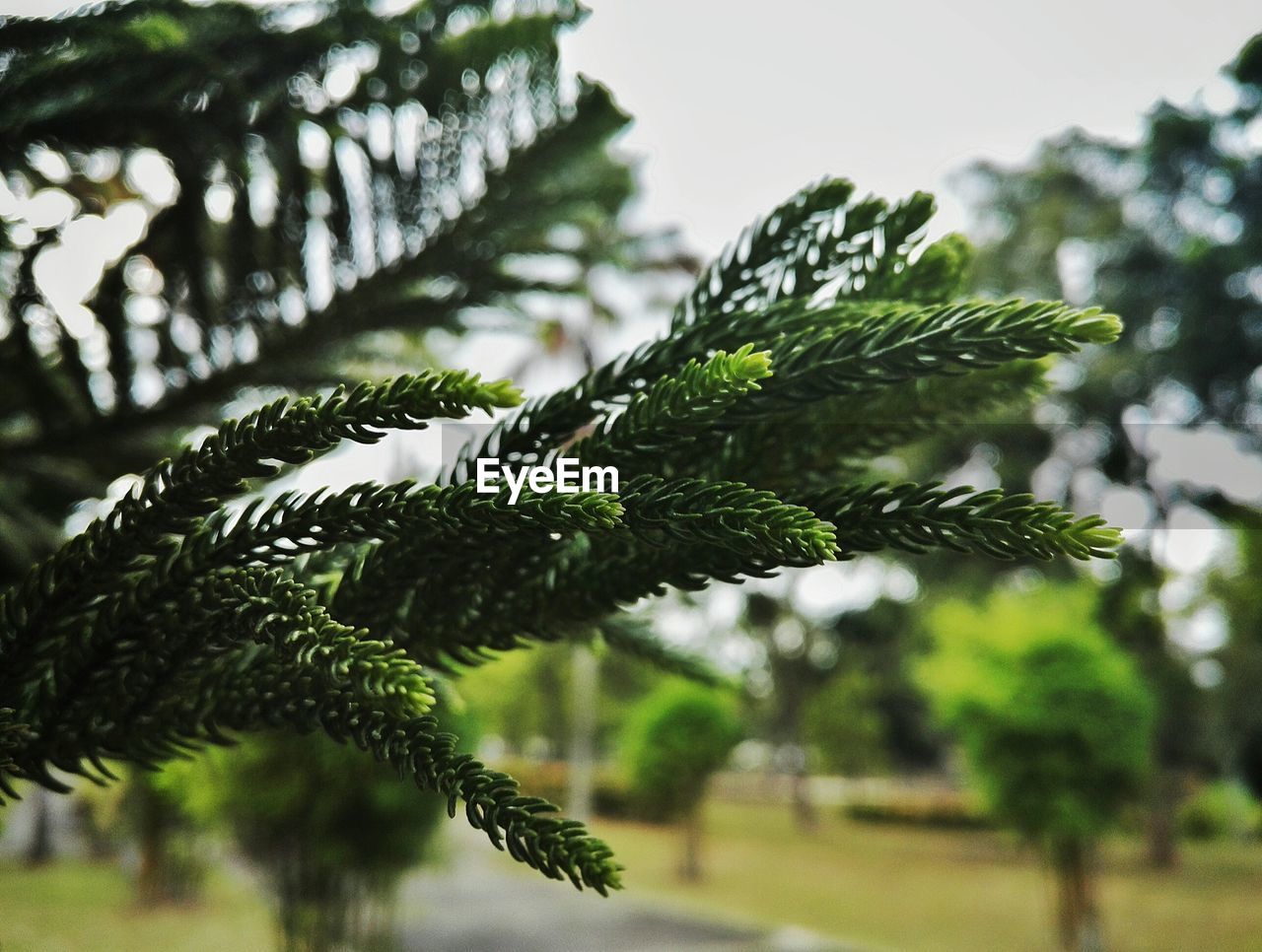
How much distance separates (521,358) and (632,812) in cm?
428

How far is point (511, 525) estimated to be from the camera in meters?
0.24

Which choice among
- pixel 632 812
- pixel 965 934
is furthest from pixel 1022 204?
pixel 632 812

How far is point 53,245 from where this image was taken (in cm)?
52

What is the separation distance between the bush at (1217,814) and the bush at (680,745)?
145 inches

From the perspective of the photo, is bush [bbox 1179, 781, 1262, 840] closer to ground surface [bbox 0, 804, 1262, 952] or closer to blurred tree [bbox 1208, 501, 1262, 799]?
ground surface [bbox 0, 804, 1262, 952]

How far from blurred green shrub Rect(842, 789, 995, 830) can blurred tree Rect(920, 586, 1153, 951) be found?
16.8ft

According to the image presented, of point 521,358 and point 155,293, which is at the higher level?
point 521,358

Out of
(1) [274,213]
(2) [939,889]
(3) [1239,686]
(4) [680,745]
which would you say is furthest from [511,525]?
(2) [939,889]

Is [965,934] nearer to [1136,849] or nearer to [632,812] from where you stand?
[1136,849]

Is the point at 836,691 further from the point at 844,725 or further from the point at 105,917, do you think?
the point at 105,917

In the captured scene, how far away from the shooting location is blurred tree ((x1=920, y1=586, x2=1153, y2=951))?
11.9ft

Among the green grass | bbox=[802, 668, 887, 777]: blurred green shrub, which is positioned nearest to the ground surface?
the green grass

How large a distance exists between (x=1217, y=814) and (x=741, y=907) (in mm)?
Result: 4635

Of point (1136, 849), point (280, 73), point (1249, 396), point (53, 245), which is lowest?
point (1136, 849)
